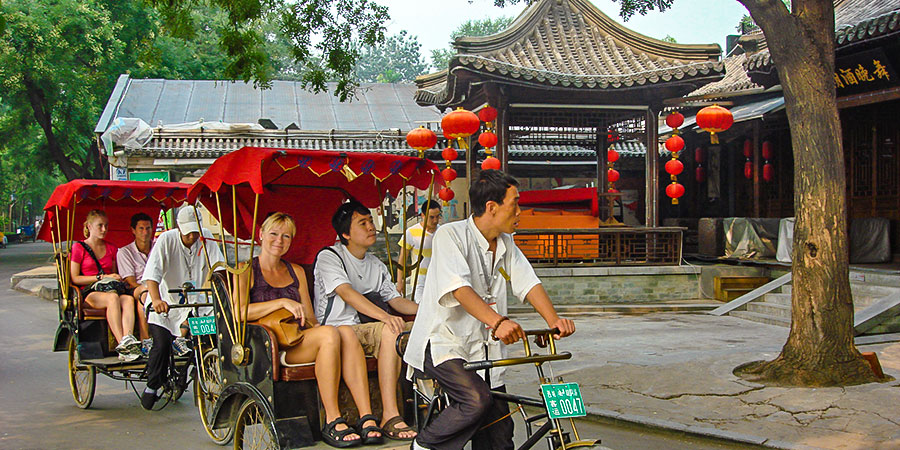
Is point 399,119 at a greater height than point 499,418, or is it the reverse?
point 399,119

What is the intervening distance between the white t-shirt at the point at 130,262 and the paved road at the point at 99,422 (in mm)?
1148

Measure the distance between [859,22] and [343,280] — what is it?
9174 mm

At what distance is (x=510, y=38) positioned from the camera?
46.2ft

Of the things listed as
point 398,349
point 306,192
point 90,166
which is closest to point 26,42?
point 90,166

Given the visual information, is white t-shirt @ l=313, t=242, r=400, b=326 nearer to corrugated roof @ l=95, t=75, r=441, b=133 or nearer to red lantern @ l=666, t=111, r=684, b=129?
red lantern @ l=666, t=111, r=684, b=129

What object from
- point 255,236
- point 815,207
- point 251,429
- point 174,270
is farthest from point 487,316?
point 815,207

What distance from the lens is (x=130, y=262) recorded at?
7.28m

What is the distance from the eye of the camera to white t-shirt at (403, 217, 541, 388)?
11.4ft

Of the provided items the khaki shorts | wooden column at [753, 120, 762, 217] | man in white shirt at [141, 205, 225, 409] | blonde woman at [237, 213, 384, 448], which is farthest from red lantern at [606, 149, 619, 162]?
the khaki shorts

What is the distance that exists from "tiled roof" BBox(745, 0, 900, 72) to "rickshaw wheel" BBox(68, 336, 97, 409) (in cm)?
970

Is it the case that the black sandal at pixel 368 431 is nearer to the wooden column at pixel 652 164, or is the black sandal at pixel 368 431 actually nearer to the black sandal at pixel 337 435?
the black sandal at pixel 337 435

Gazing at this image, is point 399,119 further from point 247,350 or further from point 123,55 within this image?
point 247,350

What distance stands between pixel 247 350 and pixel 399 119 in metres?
18.1

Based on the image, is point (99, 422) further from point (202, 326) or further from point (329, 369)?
point (329, 369)
